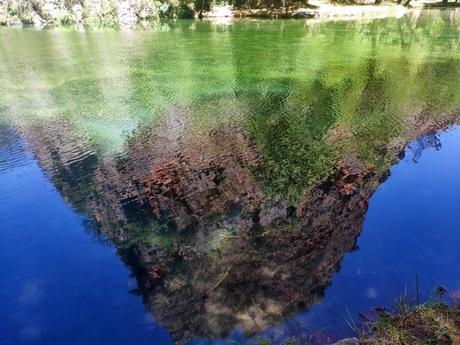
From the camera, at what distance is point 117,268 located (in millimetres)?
5809

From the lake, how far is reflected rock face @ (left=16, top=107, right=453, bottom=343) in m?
0.03

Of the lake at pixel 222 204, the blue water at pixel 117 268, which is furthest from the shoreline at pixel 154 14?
the blue water at pixel 117 268

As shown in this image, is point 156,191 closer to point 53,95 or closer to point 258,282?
point 258,282

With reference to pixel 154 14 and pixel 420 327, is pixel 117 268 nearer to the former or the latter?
pixel 420 327

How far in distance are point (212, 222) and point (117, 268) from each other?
157 cm

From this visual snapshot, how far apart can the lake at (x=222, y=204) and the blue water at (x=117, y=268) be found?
0.08 feet

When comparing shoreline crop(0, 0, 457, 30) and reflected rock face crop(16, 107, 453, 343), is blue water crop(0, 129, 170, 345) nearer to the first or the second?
reflected rock face crop(16, 107, 453, 343)

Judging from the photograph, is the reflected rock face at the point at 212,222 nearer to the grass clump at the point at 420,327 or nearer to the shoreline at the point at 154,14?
the grass clump at the point at 420,327

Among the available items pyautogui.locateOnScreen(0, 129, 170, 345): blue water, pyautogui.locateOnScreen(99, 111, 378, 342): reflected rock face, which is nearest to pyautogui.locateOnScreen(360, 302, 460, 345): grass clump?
pyautogui.locateOnScreen(99, 111, 378, 342): reflected rock face

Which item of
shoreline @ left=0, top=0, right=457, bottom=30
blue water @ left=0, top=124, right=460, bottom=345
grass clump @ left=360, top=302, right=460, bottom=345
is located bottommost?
blue water @ left=0, top=124, right=460, bottom=345

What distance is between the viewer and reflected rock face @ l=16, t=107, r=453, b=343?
16.9ft

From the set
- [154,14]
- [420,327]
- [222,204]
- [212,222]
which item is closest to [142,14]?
[154,14]

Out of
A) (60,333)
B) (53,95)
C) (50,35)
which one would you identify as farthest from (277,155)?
(50,35)

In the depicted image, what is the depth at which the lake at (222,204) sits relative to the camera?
504cm
